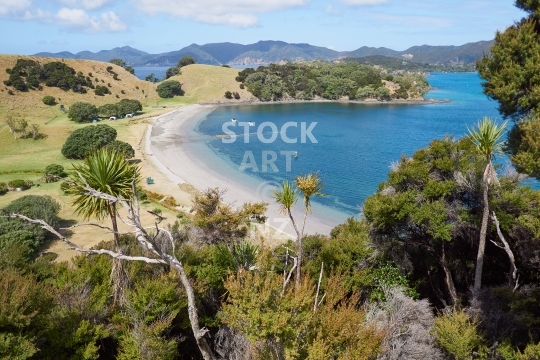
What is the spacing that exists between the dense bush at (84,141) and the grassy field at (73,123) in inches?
56.9

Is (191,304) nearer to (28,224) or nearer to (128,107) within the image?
(28,224)

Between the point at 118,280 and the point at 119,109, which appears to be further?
the point at 119,109

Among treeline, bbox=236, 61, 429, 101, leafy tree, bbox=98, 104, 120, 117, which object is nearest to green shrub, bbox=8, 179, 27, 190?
leafy tree, bbox=98, 104, 120, 117

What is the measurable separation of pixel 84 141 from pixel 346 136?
147 ft

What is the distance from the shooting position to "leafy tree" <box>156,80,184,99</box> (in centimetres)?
10925

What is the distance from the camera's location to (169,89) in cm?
11025

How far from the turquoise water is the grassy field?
12.9 meters

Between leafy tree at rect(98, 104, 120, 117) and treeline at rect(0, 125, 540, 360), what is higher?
leafy tree at rect(98, 104, 120, 117)

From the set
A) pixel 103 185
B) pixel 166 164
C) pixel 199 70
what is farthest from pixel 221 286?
pixel 199 70

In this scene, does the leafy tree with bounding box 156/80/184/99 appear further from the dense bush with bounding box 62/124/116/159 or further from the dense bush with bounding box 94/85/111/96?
the dense bush with bounding box 62/124/116/159

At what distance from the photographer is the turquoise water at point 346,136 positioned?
44.7 metres

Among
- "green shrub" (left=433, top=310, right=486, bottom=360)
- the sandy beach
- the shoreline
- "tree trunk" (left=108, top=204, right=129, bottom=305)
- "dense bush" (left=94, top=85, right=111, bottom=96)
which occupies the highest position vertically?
"dense bush" (left=94, top=85, right=111, bottom=96)

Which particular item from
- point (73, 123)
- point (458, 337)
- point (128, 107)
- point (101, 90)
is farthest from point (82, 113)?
point (458, 337)

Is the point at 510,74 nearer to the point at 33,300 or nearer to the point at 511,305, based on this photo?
the point at 511,305
